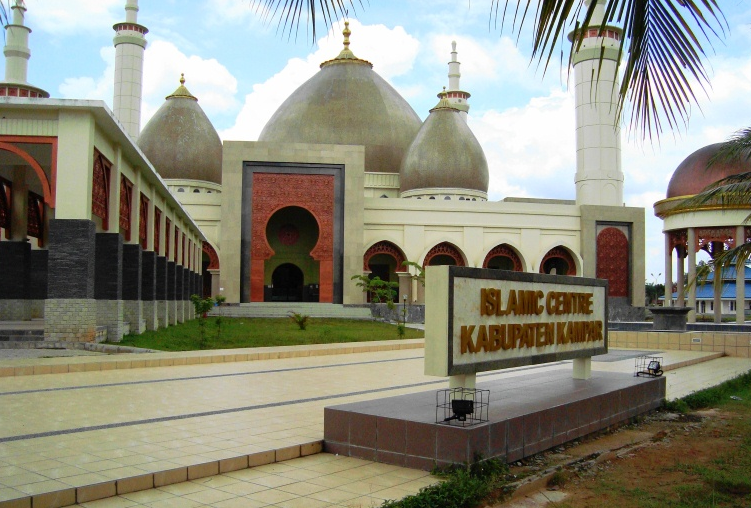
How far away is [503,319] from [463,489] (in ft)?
6.37

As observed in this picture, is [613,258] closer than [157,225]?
No

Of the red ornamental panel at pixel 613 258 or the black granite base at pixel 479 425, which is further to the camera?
the red ornamental panel at pixel 613 258

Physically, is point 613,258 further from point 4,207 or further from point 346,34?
point 4,207

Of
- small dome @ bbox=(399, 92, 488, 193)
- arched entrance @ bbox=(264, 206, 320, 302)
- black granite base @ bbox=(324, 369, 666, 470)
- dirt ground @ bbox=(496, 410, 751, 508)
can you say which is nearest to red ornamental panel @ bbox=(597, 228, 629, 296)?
small dome @ bbox=(399, 92, 488, 193)

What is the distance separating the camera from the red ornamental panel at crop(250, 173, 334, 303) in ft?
101

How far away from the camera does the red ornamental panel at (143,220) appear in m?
19.2

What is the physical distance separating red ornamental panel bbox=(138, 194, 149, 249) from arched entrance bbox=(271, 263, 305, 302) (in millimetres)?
16919

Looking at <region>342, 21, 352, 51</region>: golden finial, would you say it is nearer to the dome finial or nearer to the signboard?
the dome finial

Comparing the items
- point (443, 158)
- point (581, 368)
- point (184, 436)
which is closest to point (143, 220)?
point (581, 368)

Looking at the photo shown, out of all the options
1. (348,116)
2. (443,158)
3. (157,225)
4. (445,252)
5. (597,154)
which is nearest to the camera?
(157,225)

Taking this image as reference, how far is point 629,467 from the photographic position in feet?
19.1

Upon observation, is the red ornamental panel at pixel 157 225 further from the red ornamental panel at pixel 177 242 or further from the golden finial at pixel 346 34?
the golden finial at pixel 346 34

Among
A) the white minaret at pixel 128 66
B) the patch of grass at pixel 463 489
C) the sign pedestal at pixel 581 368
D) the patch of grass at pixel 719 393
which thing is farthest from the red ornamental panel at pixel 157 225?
the patch of grass at pixel 463 489

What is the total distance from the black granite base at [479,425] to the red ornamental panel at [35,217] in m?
16.3
